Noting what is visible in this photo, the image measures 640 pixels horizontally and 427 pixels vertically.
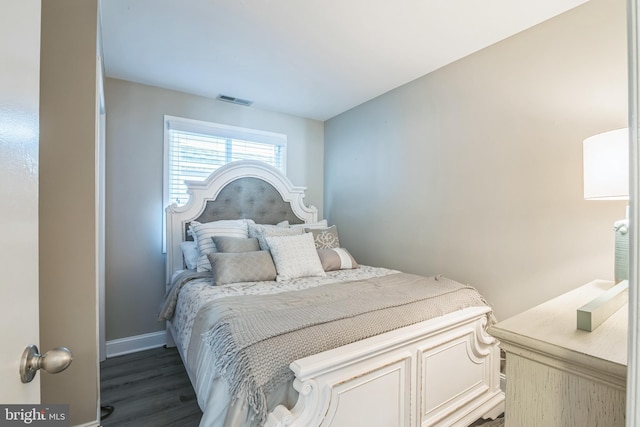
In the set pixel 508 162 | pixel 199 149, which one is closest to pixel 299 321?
pixel 508 162

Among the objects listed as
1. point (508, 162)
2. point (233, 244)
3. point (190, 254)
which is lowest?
point (190, 254)

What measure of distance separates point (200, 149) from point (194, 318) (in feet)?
6.47

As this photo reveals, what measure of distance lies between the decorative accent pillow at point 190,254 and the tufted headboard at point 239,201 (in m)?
0.11

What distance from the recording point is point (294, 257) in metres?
2.39

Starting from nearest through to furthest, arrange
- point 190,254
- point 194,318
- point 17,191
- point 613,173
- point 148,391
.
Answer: point 17,191 → point 613,173 → point 194,318 → point 148,391 → point 190,254

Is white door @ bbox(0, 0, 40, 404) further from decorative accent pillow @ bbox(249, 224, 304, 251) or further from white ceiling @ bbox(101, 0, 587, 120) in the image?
decorative accent pillow @ bbox(249, 224, 304, 251)

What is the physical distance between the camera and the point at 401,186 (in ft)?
9.37

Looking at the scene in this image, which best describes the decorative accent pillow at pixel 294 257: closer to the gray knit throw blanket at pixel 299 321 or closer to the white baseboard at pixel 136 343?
the gray knit throw blanket at pixel 299 321

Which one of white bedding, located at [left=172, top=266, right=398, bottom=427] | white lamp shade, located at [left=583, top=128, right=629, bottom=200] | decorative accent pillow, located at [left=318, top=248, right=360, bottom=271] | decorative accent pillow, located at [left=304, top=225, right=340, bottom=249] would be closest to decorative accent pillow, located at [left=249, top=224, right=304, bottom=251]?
decorative accent pillow, located at [left=304, top=225, right=340, bottom=249]

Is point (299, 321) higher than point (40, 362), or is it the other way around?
point (40, 362)

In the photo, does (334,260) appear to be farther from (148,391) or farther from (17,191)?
(17,191)

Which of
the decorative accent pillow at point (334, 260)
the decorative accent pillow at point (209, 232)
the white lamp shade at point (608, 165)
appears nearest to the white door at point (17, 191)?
the white lamp shade at point (608, 165)

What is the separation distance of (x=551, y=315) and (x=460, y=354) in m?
0.89

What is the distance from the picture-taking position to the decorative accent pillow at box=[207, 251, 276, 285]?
2113mm
